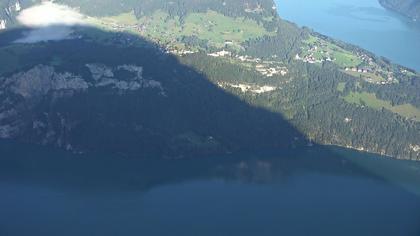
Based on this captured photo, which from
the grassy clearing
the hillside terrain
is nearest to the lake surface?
the hillside terrain

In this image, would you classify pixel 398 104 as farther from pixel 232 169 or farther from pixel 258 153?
pixel 232 169

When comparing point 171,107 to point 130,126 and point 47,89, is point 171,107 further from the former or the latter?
point 47,89

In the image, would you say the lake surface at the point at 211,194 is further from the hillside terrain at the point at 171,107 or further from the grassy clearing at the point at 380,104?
the grassy clearing at the point at 380,104

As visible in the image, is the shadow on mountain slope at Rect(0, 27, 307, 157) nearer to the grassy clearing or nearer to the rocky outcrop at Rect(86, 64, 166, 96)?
the rocky outcrop at Rect(86, 64, 166, 96)

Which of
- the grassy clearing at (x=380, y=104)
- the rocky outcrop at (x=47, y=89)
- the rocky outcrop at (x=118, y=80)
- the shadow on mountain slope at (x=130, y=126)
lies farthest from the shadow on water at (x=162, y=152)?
the grassy clearing at (x=380, y=104)

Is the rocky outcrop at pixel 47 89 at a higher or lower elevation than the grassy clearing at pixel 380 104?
lower

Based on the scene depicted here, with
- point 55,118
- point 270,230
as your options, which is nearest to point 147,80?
point 55,118

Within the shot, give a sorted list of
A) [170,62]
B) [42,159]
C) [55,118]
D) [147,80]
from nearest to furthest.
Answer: [42,159] → [55,118] → [147,80] → [170,62]
